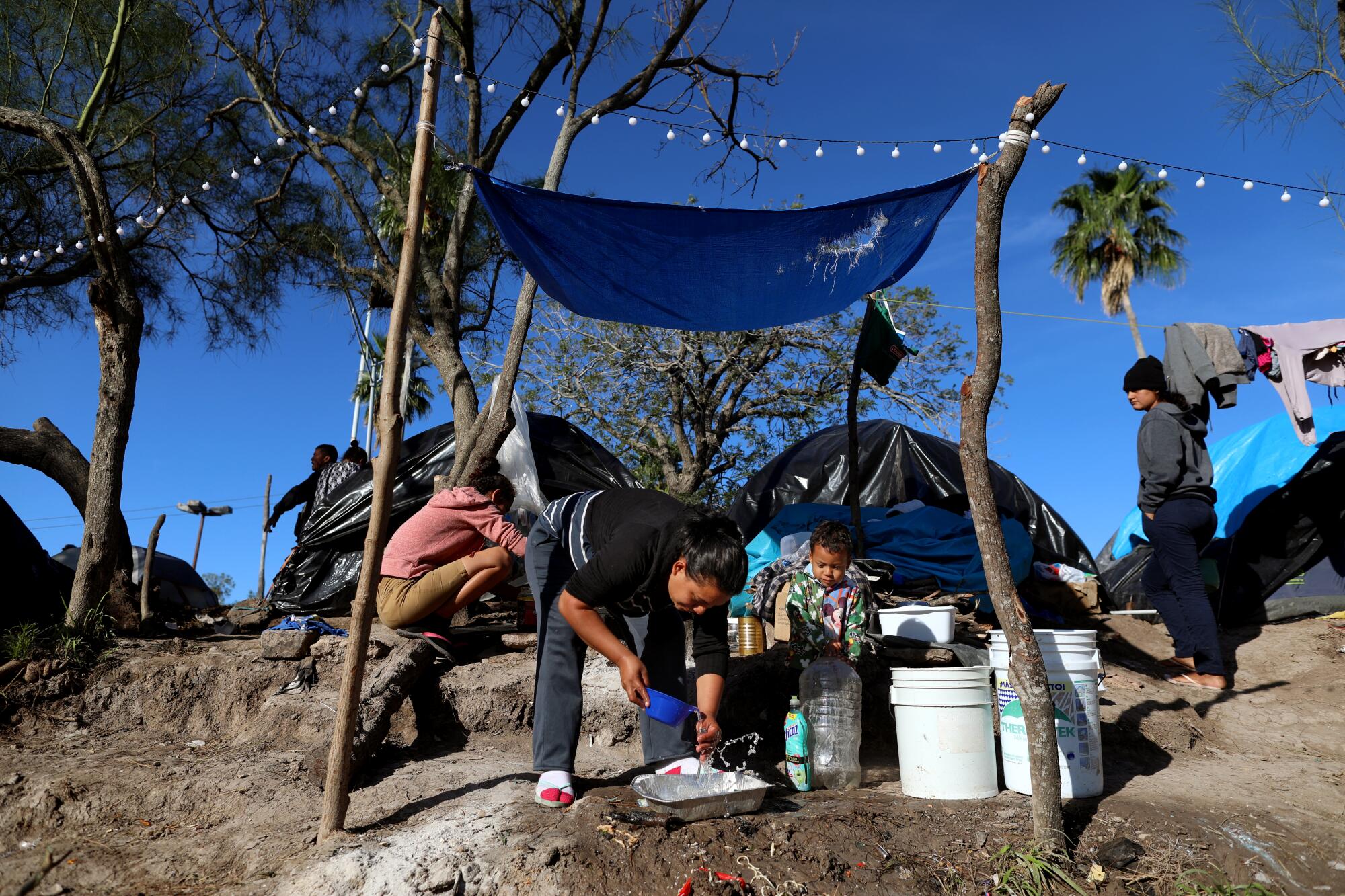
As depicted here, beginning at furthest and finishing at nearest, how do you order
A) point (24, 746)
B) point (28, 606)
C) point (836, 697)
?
point (28, 606)
point (24, 746)
point (836, 697)

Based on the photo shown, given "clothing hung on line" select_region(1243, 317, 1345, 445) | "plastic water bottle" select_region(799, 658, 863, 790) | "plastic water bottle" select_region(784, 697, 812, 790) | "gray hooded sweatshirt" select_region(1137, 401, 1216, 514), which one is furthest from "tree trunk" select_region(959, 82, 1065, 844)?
"clothing hung on line" select_region(1243, 317, 1345, 445)

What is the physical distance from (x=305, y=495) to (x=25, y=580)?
83.3 inches

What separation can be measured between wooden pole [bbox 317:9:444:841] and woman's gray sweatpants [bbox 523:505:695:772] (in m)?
0.58

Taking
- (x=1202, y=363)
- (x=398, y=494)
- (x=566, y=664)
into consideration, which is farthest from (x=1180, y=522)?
(x=398, y=494)

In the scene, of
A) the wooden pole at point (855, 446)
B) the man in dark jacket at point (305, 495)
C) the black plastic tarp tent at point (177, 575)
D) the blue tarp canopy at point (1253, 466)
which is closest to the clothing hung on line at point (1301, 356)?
the blue tarp canopy at point (1253, 466)

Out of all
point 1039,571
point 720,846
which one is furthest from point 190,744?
point 1039,571

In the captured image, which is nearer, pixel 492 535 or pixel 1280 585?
pixel 492 535

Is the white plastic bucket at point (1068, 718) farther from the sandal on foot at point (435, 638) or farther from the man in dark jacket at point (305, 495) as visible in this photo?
the man in dark jacket at point (305, 495)

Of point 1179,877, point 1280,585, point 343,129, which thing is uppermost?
point 343,129

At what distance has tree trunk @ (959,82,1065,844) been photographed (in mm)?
2793

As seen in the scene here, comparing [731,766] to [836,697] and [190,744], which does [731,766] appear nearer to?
[836,697]

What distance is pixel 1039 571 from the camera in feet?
19.6

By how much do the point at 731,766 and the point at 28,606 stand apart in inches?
188

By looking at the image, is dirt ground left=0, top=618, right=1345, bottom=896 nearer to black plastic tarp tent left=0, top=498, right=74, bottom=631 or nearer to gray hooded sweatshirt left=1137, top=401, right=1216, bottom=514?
black plastic tarp tent left=0, top=498, right=74, bottom=631
